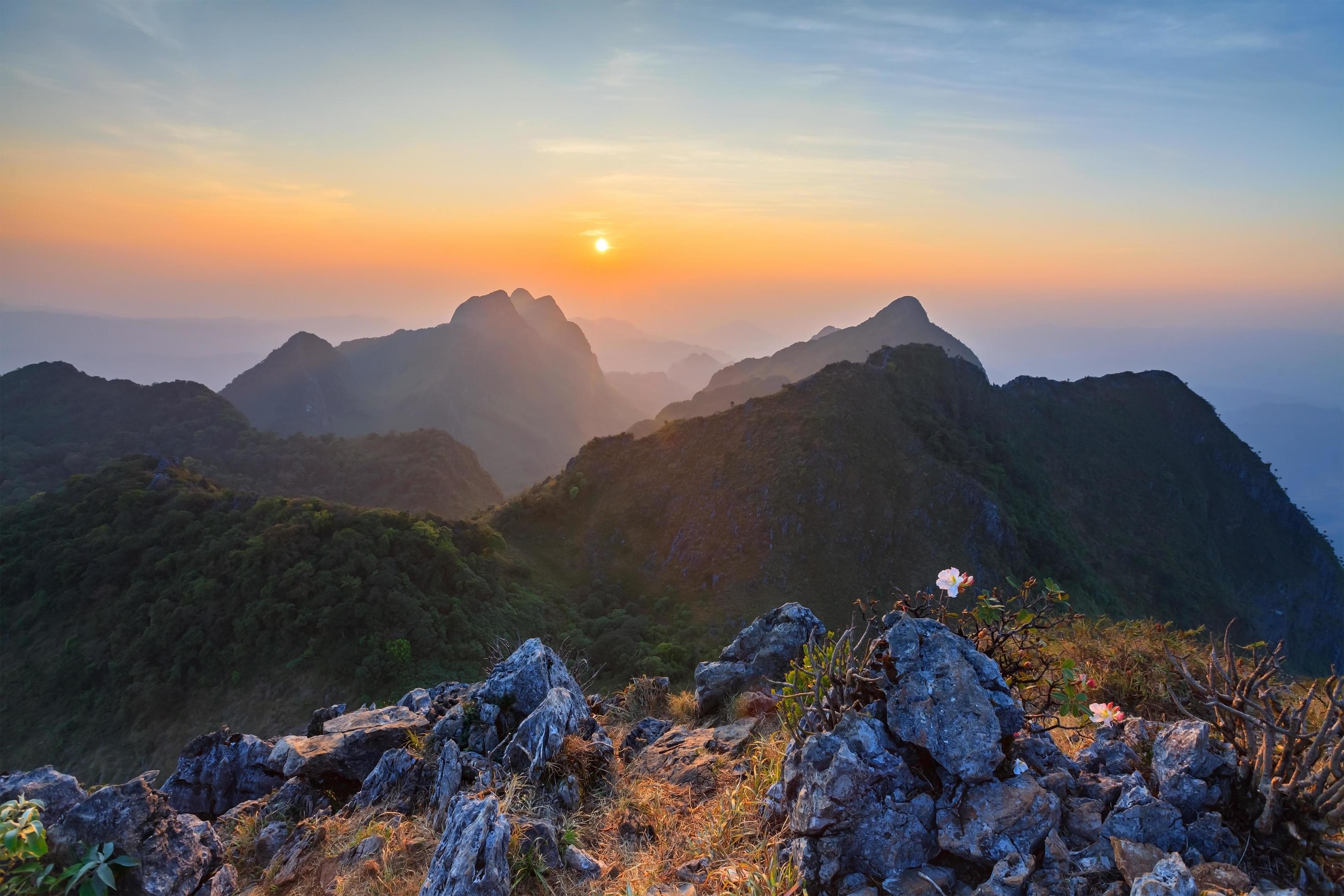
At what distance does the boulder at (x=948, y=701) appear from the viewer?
15.8 feet

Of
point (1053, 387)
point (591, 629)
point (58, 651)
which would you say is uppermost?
point (1053, 387)

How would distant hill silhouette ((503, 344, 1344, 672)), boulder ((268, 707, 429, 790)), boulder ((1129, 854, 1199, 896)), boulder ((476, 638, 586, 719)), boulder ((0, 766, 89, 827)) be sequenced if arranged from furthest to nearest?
distant hill silhouette ((503, 344, 1344, 672)) < boulder ((476, 638, 586, 719)) < boulder ((268, 707, 429, 790)) < boulder ((0, 766, 89, 827)) < boulder ((1129, 854, 1199, 896))

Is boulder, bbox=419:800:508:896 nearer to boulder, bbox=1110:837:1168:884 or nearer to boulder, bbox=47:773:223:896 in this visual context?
boulder, bbox=47:773:223:896

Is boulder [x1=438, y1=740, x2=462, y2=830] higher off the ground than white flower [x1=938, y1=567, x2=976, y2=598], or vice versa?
white flower [x1=938, y1=567, x2=976, y2=598]

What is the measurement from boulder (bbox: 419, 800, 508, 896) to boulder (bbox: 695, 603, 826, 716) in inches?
253

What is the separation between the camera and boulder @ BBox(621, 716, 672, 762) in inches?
359

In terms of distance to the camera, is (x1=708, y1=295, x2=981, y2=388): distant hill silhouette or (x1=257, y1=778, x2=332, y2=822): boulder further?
(x1=708, y1=295, x2=981, y2=388): distant hill silhouette

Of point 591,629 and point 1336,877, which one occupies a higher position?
point 1336,877

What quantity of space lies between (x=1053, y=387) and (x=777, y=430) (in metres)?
34.2

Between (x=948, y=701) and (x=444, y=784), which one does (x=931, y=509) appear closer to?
(x=948, y=701)

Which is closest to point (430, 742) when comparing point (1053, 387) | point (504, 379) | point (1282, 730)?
point (1282, 730)

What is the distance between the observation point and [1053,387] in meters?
56.9

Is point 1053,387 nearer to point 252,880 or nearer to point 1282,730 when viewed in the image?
point 1282,730

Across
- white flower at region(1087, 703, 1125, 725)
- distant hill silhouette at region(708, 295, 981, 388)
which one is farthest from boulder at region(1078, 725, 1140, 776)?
distant hill silhouette at region(708, 295, 981, 388)
